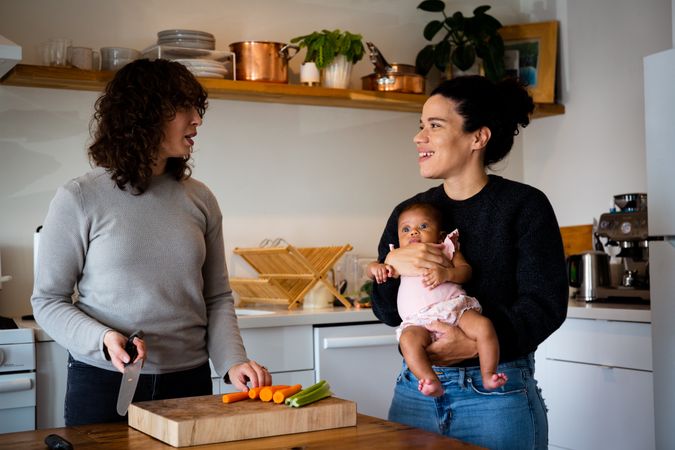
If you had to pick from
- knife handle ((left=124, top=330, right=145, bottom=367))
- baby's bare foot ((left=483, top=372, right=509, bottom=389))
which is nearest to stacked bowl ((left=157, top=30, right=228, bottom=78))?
knife handle ((left=124, top=330, right=145, bottom=367))

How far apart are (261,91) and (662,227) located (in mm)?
1617

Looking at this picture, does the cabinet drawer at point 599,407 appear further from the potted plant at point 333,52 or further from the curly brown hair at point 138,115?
the curly brown hair at point 138,115

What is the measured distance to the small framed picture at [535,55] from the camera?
425 cm

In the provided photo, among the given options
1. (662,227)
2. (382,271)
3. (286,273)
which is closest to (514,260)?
(382,271)

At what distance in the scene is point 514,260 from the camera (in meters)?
1.79

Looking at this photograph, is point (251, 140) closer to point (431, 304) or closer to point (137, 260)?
point (137, 260)

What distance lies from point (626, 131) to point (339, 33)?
1387 millimetres

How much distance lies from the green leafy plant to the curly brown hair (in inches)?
68.8

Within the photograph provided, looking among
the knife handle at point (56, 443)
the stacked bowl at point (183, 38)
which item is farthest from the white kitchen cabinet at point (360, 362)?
the knife handle at point (56, 443)

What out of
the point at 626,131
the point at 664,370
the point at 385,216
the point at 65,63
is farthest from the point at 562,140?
the point at 65,63

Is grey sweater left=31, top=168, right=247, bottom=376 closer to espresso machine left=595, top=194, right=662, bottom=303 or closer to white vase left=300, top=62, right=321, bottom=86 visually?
white vase left=300, top=62, right=321, bottom=86

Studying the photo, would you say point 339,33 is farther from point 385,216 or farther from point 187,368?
point 187,368

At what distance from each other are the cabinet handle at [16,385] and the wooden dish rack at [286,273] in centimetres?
103

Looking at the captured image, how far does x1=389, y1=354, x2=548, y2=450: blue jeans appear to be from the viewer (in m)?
1.72
